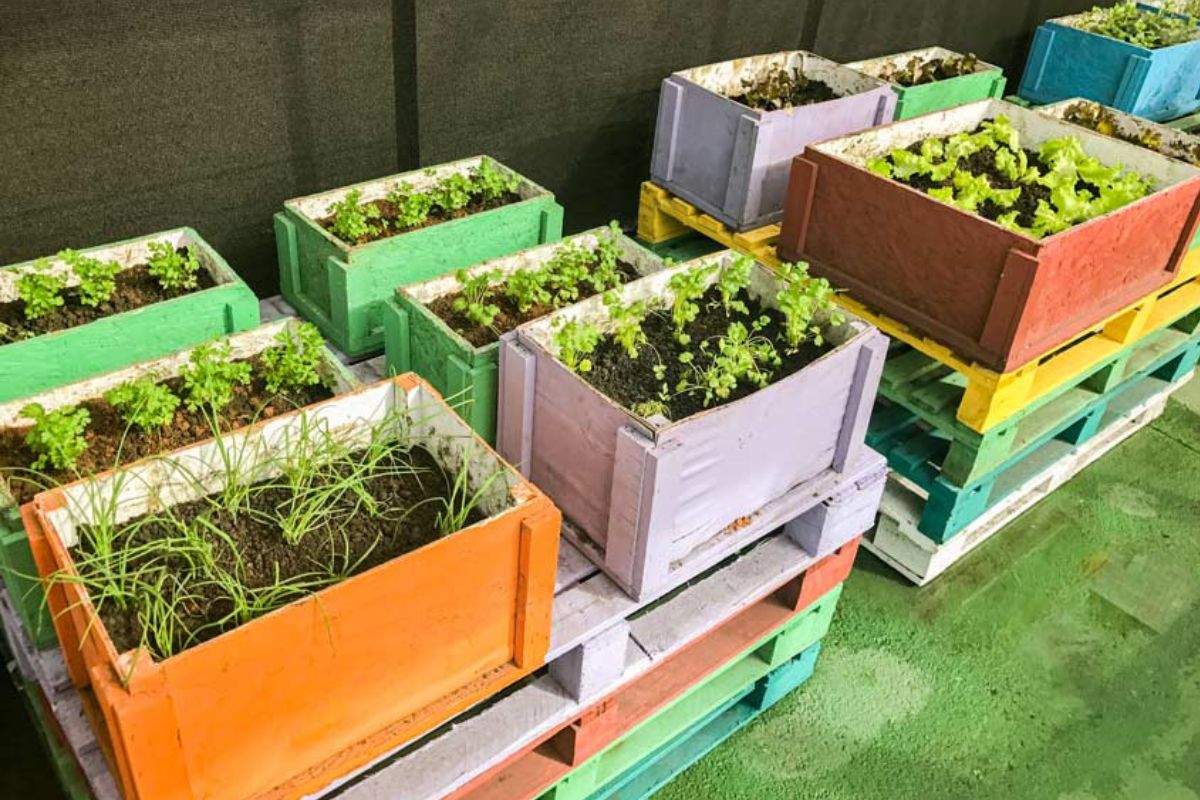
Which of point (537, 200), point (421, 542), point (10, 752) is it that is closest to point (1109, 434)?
point (537, 200)

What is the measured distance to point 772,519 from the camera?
8.98ft

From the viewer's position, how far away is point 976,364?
338cm

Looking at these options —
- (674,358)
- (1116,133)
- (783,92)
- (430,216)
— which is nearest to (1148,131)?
(1116,133)

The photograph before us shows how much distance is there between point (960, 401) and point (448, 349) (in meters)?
1.97

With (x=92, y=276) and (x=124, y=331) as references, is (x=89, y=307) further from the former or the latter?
(x=124, y=331)

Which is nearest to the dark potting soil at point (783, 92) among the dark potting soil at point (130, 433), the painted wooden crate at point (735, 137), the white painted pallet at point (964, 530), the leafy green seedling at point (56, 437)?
the painted wooden crate at point (735, 137)

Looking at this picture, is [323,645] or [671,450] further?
[671,450]

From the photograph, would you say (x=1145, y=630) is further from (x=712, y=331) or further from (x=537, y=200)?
(x=537, y=200)

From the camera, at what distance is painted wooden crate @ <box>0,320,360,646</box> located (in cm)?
209

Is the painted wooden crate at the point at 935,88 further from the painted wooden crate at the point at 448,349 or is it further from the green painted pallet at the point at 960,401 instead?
the painted wooden crate at the point at 448,349

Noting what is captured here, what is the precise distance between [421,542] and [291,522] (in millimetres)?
265

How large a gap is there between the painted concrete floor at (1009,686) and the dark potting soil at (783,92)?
195 centimetres

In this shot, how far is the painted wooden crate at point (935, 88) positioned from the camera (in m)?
4.53

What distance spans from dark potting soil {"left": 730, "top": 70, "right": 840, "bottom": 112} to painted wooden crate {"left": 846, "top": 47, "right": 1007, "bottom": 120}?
18cm
